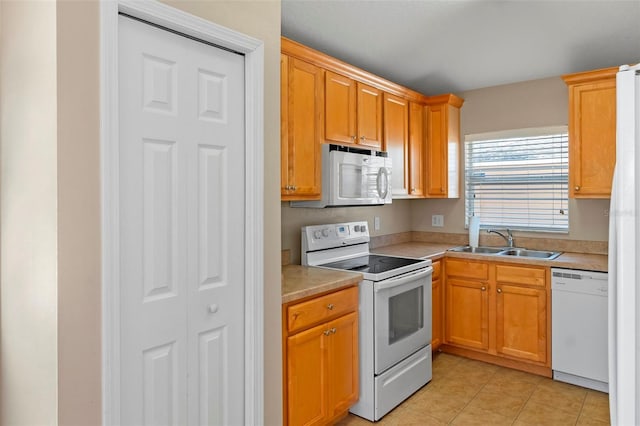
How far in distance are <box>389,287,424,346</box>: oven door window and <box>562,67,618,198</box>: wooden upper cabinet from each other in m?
1.52

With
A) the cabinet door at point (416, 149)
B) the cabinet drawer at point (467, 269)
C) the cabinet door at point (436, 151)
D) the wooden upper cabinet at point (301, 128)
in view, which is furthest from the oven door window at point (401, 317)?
the cabinet door at point (436, 151)

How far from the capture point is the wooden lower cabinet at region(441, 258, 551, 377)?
3.36 metres

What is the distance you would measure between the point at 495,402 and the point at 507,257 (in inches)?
43.7

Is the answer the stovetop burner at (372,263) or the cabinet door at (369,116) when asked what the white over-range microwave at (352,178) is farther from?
the stovetop burner at (372,263)

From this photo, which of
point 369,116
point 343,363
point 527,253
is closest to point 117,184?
point 343,363

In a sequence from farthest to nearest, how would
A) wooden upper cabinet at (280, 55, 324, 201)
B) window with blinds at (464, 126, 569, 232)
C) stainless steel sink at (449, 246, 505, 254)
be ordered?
stainless steel sink at (449, 246, 505, 254)
window with blinds at (464, 126, 569, 232)
wooden upper cabinet at (280, 55, 324, 201)

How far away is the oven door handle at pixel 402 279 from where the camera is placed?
272cm

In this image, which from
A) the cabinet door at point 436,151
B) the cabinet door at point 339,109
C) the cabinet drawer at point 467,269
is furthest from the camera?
the cabinet door at point 436,151

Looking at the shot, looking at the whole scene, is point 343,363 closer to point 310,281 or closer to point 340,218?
point 310,281

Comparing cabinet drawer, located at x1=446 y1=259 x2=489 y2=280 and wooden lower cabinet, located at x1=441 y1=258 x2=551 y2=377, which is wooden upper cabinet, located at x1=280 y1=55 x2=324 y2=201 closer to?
cabinet drawer, located at x1=446 y1=259 x2=489 y2=280

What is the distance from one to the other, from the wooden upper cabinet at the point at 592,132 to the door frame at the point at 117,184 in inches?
105

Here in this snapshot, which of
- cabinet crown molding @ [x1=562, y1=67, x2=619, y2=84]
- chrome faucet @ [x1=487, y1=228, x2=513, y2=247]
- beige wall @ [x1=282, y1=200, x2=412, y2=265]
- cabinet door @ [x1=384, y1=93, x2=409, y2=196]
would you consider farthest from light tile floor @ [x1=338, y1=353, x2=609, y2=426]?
cabinet crown molding @ [x1=562, y1=67, x2=619, y2=84]

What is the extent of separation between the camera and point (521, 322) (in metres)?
3.44

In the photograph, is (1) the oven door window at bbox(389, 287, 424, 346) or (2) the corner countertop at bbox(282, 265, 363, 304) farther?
(1) the oven door window at bbox(389, 287, 424, 346)
